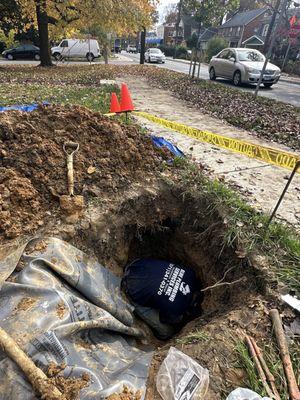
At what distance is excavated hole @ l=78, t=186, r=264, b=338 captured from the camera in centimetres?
279

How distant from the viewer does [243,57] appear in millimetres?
13141

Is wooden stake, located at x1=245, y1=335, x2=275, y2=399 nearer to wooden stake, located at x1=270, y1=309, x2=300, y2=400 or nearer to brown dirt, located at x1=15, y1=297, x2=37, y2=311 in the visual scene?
wooden stake, located at x1=270, y1=309, x2=300, y2=400

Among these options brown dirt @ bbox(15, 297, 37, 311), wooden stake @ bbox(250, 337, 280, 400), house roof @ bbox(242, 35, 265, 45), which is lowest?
wooden stake @ bbox(250, 337, 280, 400)

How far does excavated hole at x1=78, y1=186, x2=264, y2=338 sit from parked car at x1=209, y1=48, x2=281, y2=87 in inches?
443

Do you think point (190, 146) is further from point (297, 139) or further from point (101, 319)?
point (101, 319)

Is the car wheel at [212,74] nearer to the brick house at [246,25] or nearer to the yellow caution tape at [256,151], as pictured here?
the yellow caution tape at [256,151]

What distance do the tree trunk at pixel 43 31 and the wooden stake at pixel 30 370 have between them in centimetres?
1680

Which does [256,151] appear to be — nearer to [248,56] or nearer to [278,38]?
[248,56]

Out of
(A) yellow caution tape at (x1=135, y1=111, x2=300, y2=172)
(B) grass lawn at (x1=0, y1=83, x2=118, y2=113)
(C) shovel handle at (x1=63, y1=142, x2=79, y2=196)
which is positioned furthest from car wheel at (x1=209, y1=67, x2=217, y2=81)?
(C) shovel handle at (x1=63, y1=142, x2=79, y2=196)

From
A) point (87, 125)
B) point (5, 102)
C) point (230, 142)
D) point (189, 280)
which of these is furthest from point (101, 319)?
point (5, 102)

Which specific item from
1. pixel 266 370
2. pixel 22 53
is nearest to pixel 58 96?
pixel 266 370

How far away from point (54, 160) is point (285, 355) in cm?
275

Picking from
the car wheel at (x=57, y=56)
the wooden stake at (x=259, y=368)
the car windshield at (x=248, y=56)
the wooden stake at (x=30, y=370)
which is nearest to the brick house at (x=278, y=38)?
the car windshield at (x=248, y=56)

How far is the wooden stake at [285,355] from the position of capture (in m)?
1.74
